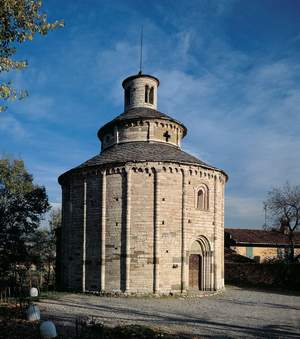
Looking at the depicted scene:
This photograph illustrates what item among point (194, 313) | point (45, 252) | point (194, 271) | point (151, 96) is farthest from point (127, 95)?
point (45, 252)

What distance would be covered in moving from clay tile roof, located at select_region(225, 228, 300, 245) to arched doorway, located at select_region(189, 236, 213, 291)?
63.2 feet

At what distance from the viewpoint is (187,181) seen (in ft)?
72.1

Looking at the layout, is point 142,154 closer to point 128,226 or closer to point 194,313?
point 128,226

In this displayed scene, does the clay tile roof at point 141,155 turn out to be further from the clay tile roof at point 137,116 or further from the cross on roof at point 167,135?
the clay tile roof at point 137,116

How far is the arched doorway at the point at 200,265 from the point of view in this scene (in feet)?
73.4

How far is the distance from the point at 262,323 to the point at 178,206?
866cm

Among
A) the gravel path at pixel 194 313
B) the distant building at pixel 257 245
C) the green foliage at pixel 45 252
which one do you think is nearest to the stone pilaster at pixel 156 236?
the gravel path at pixel 194 313

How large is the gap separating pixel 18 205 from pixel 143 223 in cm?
1352

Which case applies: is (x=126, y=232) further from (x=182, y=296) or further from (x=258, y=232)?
(x=258, y=232)

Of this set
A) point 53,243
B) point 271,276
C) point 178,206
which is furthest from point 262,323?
point 53,243

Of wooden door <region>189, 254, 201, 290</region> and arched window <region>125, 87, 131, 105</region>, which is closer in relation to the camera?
wooden door <region>189, 254, 201, 290</region>

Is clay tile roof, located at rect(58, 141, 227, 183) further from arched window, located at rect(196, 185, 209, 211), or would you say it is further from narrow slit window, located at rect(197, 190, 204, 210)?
narrow slit window, located at rect(197, 190, 204, 210)

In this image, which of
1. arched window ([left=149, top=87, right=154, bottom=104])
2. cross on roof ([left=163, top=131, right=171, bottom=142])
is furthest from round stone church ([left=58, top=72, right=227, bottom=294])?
arched window ([left=149, top=87, right=154, bottom=104])

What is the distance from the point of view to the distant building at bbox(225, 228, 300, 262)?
4131cm
